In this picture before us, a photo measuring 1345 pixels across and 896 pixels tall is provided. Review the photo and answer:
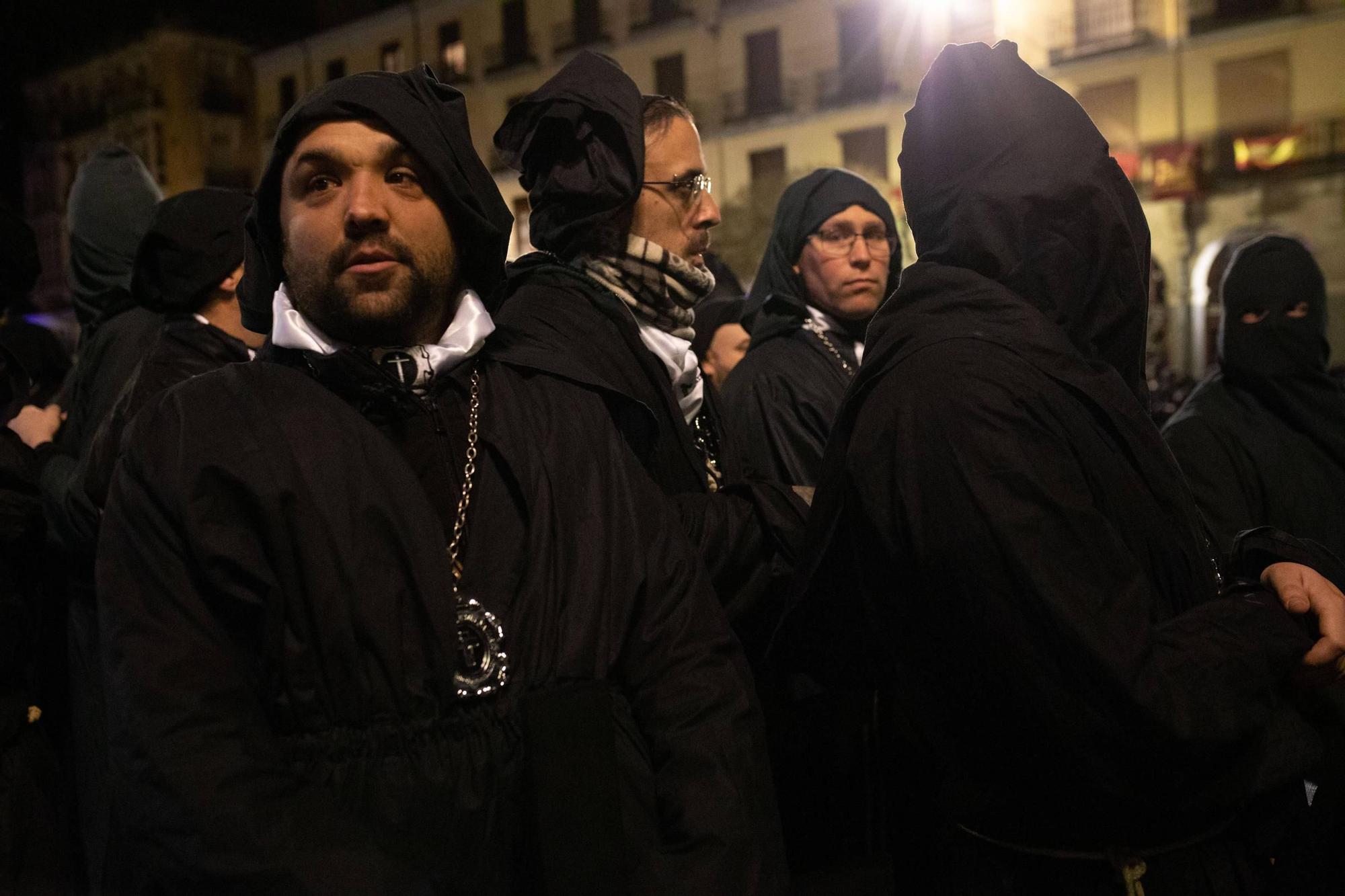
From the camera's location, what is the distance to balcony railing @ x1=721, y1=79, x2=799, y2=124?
2167 cm

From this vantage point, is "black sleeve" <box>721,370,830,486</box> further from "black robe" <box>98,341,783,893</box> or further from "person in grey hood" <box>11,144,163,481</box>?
"person in grey hood" <box>11,144,163,481</box>

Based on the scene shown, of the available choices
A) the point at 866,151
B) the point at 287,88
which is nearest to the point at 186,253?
the point at 866,151

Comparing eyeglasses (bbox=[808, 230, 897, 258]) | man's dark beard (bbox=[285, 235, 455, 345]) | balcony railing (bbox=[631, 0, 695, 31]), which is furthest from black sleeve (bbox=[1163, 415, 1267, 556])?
balcony railing (bbox=[631, 0, 695, 31])

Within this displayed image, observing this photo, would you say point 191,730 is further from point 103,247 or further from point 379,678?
point 103,247

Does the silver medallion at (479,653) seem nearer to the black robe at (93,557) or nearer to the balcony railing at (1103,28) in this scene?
the black robe at (93,557)

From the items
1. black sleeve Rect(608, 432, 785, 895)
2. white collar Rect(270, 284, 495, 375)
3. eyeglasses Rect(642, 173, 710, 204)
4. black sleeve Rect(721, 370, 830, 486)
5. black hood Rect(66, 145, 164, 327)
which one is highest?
black hood Rect(66, 145, 164, 327)

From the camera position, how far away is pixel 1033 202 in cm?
171

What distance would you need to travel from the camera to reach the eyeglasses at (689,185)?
8.57 ft

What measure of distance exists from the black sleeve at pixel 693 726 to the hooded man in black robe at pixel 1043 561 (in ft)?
0.85

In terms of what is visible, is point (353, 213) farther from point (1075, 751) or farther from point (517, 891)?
point (1075, 751)

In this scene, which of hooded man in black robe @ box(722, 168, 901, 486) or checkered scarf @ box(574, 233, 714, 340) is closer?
Result: checkered scarf @ box(574, 233, 714, 340)

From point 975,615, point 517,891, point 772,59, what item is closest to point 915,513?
point 975,615

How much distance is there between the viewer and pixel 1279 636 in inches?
60.7

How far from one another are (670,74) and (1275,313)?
20.7 metres
